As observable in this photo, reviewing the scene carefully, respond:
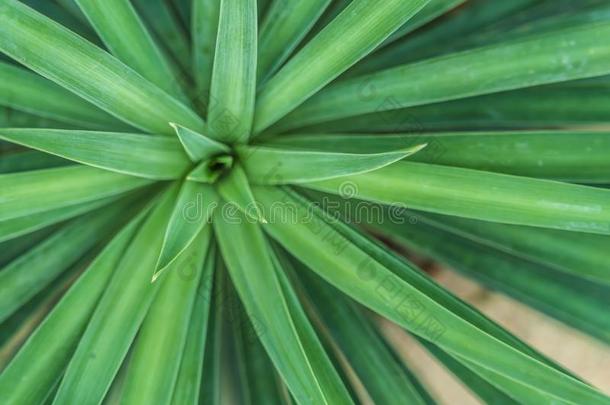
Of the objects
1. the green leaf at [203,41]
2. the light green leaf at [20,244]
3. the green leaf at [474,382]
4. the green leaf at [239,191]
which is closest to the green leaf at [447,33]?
the green leaf at [203,41]

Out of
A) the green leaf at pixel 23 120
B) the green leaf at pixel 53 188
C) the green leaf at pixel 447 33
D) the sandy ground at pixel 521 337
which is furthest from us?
the sandy ground at pixel 521 337

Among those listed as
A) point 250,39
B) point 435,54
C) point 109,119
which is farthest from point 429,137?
point 109,119

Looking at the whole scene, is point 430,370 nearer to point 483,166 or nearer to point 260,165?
point 483,166

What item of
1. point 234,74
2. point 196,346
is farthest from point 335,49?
point 196,346

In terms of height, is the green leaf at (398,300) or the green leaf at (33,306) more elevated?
the green leaf at (33,306)

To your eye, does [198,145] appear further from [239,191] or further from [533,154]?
[533,154]

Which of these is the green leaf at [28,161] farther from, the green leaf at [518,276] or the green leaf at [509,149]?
the green leaf at [518,276]

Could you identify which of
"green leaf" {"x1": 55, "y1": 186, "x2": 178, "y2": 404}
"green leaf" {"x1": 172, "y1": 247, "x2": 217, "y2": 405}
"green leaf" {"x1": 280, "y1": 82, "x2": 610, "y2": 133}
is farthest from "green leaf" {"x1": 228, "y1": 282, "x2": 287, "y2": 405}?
"green leaf" {"x1": 280, "y1": 82, "x2": 610, "y2": 133}
